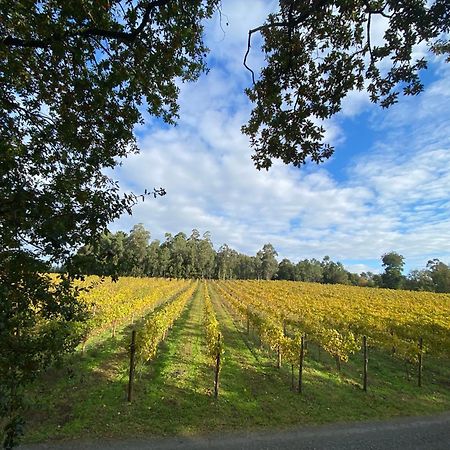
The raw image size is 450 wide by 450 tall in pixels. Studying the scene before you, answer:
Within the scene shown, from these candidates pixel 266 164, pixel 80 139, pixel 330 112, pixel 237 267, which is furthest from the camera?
pixel 237 267

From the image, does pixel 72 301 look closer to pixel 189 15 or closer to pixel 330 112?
pixel 189 15

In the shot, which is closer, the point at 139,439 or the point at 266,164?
the point at 266,164

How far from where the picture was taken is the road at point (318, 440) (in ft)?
22.5

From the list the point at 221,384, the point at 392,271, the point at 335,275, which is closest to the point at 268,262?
the point at 335,275

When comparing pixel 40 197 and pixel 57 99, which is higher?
pixel 57 99

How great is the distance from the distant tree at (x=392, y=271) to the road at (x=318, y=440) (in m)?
85.5

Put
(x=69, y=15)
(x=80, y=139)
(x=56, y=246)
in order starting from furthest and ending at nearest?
1. (x=80, y=139)
2. (x=69, y=15)
3. (x=56, y=246)

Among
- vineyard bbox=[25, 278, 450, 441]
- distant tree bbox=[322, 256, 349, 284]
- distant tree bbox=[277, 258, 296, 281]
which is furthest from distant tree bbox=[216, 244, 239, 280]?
vineyard bbox=[25, 278, 450, 441]

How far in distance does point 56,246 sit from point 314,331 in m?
16.3

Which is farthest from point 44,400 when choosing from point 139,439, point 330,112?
point 330,112

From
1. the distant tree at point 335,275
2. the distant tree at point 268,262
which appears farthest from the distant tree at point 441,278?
the distant tree at point 268,262

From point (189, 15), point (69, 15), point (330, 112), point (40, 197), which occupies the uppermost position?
point (189, 15)

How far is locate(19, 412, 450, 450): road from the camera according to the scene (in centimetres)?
687

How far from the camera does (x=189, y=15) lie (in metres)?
3.85
